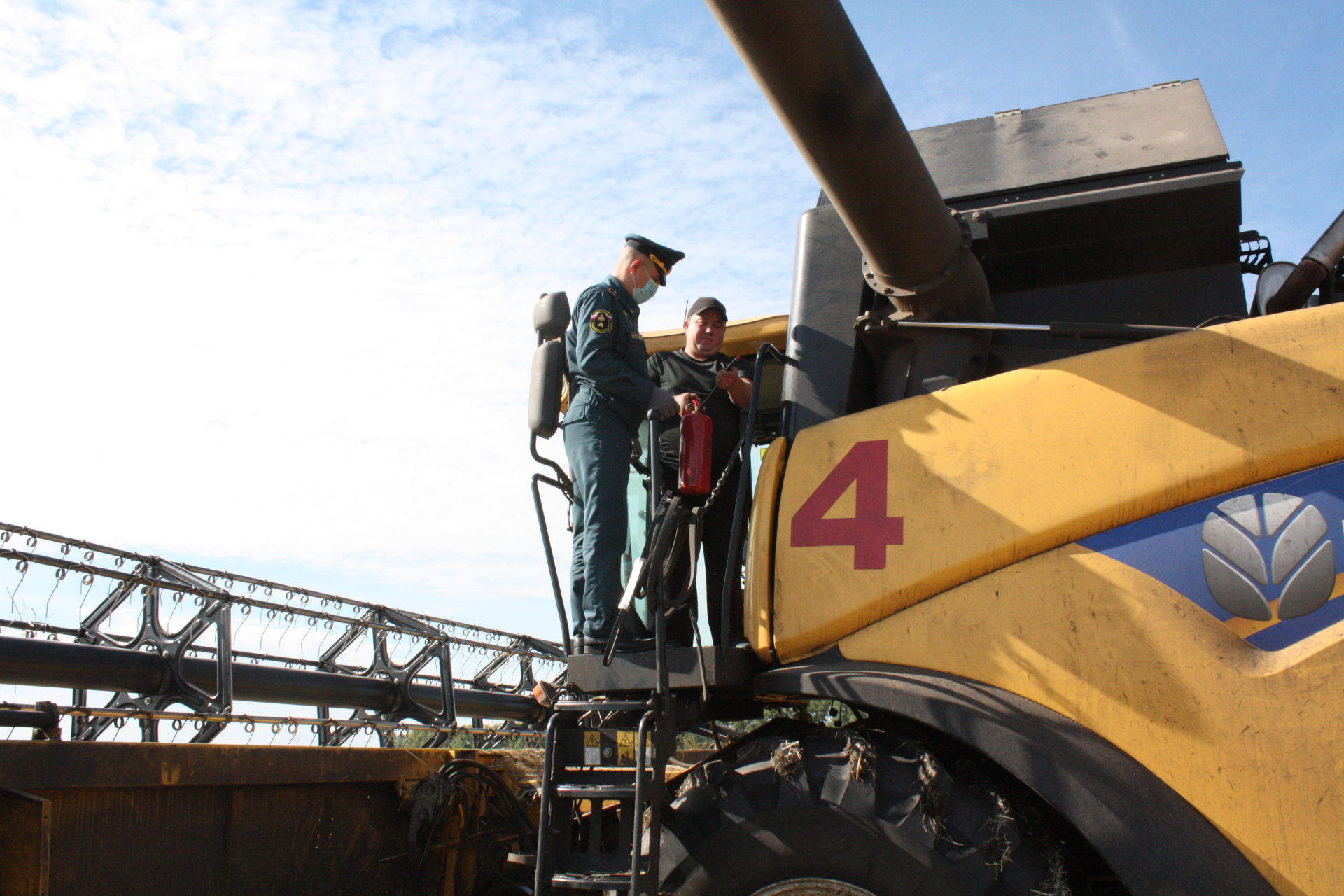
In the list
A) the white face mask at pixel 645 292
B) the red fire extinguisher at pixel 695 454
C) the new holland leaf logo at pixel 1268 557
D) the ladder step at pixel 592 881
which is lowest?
the ladder step at pixel 592 881

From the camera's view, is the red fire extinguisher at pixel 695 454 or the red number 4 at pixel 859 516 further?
the red fire extinguisher at pixel 695 454

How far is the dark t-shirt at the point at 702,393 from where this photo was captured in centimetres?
382

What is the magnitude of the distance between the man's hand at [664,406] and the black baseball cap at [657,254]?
0.72m

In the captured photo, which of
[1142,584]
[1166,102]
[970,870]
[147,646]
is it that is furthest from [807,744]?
Answer: [147,646]

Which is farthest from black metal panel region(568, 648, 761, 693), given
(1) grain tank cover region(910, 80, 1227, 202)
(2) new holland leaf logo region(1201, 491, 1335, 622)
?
(1) grain tank cover region(910, 80, 1227, 202)

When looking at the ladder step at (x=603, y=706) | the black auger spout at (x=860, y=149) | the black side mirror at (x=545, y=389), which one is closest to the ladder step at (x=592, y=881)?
the ladder step at (x=603, y=706)

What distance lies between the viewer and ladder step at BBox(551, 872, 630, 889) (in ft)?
8.92

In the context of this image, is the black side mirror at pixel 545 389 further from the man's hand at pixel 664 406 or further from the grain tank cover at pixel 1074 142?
the grain tank cover at pixel 1074 142

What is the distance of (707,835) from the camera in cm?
273

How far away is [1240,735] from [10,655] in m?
5.69

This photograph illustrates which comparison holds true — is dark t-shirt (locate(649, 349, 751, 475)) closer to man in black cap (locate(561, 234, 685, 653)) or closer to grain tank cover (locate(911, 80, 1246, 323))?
man in black cap (locate(561, 234, 685, 653))

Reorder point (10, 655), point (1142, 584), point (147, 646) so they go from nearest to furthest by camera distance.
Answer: point (1142, 584)
point (10, 655)
point (147, 646)

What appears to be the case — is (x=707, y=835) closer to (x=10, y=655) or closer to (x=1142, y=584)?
(x=1142, y=584)

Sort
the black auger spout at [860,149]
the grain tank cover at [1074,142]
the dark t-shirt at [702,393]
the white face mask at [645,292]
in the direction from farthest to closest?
the white face mask at [645,292] < the dark t-shirt at [702,393] < the grain tank cover at [1074,142] < the black auger spout at [860,149]
